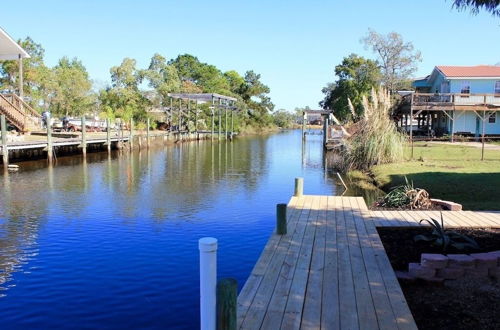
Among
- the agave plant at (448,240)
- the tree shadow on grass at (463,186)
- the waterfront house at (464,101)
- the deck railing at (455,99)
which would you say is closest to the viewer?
the agave plant at (448,240)

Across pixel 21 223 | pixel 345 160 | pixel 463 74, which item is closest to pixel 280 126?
pixel 463 74

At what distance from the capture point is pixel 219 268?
26.3 ft

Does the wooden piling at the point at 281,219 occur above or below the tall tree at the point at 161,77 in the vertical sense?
below

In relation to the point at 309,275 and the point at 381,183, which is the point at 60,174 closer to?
the point at 381,183

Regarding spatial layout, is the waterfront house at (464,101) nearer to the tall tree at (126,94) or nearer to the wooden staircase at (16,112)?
the wooden staircase at (16,112)

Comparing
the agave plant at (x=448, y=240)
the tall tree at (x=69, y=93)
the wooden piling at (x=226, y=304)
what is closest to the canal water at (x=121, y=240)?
the wooden piling at (x=226, y=304)

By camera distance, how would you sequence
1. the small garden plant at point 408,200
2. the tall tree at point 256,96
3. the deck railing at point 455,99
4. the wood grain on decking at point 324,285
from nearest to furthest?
Answer: the wood grain on decking at point 324,285 → the small garden plant at point 408,200 → the deck railing at point 455,99 → the tall tree at point 256,96

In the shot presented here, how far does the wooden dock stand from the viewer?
14.9ft

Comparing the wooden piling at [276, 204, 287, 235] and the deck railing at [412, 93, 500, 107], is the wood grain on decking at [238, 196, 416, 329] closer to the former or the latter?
the wooden piling at [276, 204, 287, 235]

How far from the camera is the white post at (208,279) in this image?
12.2 ft

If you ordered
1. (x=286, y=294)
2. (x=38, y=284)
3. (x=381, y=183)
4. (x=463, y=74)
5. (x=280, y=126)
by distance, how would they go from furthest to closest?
(x=280, y=126)
(x=463, y=74)
(x=381, y=183)
(x=38, y=284)
(x=286, y=294)

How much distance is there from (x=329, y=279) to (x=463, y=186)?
9851mm

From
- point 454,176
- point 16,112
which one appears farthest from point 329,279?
point 16,112

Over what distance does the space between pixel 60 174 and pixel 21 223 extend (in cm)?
1012
